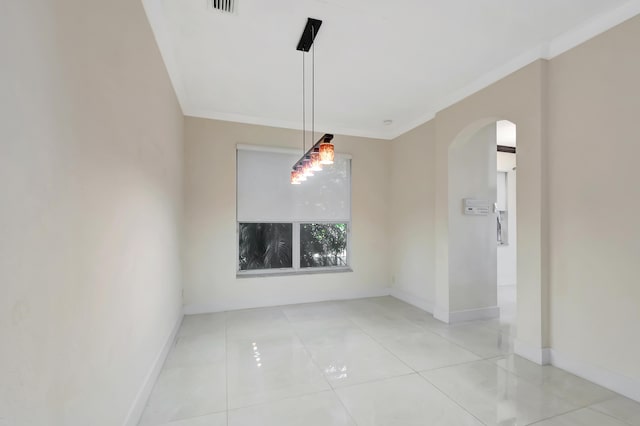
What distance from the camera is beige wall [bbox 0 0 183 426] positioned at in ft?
2.73

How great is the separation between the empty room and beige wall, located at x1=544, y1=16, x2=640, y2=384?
17 mm

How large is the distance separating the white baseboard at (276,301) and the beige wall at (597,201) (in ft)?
9.34

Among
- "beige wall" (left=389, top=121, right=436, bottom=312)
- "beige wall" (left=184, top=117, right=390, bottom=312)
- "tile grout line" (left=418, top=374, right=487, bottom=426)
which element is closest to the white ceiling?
"beige wall" (left=184, top=117, right=390, bottom=312)

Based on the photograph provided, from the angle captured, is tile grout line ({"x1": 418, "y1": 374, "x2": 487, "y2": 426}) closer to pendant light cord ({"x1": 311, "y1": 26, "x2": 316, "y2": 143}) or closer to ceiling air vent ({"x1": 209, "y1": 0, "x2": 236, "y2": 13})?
pendant light cord ({"x1": 311, "y1": 26, "x2": 316, "y2": 143})

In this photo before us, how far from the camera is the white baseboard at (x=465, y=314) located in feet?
12.9

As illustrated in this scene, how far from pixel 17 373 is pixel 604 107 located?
392 centimetres

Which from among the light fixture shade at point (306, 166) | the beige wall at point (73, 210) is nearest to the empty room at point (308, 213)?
the beige wall at point (73, 210)

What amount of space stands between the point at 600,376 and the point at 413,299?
2.49 metres

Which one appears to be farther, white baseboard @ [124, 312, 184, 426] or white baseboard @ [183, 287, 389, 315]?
white baseboard @ [183, 287, 389, 315]

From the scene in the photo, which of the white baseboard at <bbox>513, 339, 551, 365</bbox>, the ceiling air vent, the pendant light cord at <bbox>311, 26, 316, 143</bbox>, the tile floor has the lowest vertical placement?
the tile floor

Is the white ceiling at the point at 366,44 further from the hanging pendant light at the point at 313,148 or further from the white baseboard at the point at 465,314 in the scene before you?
the white baseboard at the point at 465,314

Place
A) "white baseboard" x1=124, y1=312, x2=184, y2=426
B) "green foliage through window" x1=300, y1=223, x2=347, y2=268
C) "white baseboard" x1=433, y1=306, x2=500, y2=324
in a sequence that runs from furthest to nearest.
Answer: "green foliage through window" x1=300, y1=223, x2=347, y2=268 < "white baseboard" x1=433, y1=306, x2=500, y2=324 < "white baseboard" x1=124, y1=312, x2=184, y2=426

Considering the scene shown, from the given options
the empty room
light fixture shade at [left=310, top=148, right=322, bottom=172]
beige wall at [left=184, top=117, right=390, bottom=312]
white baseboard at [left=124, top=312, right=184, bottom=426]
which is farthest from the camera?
beige wall at [left=184, top=117, right=390, bottom=312]

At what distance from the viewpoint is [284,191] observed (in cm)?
479
